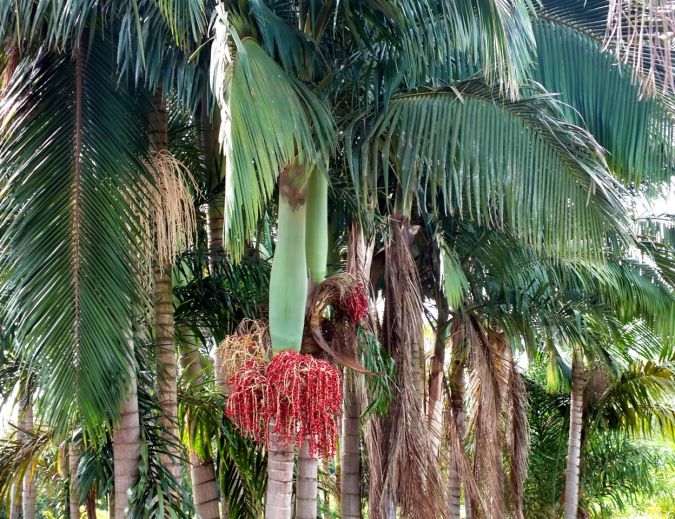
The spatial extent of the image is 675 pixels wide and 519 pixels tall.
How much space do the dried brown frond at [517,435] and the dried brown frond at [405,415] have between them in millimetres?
2585

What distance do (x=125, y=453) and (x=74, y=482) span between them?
97 centimetres

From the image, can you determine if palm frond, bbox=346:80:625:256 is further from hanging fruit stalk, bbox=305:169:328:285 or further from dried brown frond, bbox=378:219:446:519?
dried brown frond, bbox=378:219:446:519

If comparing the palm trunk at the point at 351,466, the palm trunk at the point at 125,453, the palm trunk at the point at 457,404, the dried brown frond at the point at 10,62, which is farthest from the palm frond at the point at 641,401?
the dried brown frond at the point at 10,62

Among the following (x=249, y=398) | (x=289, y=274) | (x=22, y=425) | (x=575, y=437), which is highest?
(x=289, y=274)

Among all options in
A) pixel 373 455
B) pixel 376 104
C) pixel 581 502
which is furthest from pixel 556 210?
pixel 581 502

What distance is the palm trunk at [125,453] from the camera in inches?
179

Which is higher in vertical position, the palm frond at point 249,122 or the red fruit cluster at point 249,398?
the palm frond at point 249,122

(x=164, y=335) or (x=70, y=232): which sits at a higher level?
(x=70, y=232)

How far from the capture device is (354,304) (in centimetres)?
403

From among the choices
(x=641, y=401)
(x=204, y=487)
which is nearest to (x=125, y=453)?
(x=204, y=487)

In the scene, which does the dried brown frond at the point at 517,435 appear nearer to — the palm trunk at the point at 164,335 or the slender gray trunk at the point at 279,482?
the palm trunk at the point at 164,335

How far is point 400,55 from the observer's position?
4312 mm

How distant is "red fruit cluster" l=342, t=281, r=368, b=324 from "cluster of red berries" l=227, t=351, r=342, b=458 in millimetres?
455

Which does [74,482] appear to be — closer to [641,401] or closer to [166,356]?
[166,356]
